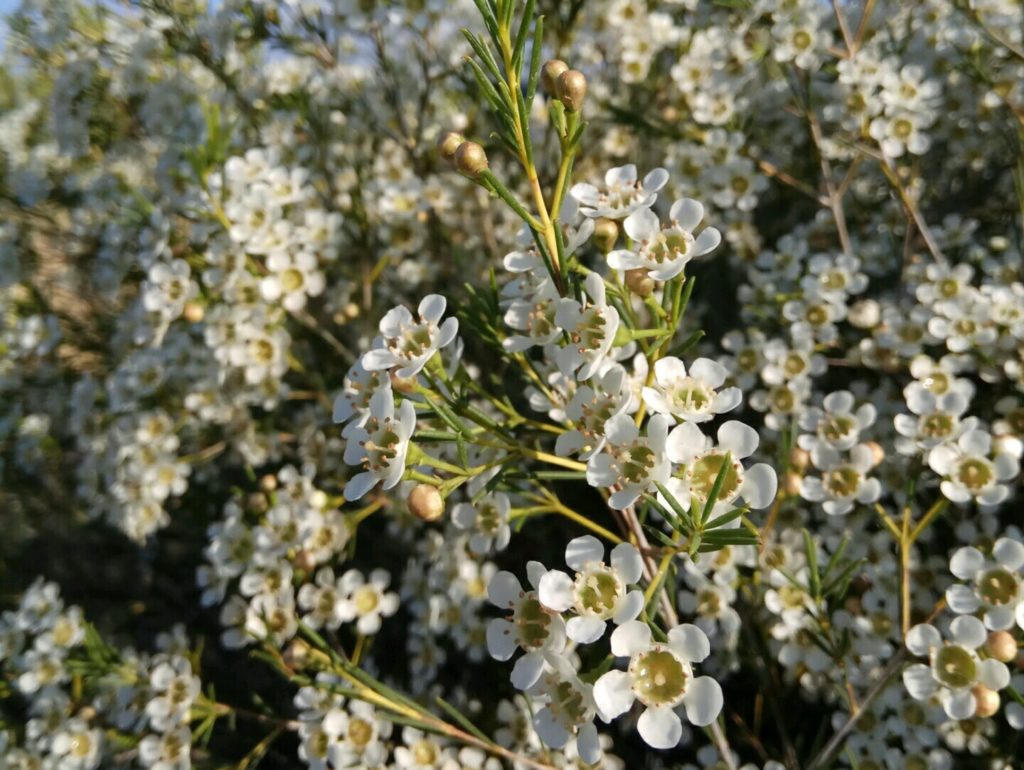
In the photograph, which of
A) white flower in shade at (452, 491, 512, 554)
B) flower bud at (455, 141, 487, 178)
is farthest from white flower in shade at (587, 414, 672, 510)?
flower bud at (455, 141, 487, 178)

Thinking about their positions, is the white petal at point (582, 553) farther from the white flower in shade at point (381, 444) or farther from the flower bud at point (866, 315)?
the flower bud at point (866, 315)

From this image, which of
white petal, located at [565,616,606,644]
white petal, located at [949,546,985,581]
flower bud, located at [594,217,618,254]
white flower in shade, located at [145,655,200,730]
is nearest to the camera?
white petal, located at [565,616,606,644]

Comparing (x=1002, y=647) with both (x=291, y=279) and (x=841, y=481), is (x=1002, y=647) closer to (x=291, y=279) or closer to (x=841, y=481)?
(x=841, y=481)

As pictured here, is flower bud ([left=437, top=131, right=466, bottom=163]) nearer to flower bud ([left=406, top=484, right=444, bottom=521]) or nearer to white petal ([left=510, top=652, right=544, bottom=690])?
flower bud ([left=406, top=484, right=444, bottom=521])

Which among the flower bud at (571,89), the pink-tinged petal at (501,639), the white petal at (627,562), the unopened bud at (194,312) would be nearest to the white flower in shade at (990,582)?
the white petal at (627,562)

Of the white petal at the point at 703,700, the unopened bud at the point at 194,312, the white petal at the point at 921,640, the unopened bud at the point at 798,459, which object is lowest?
the unopened bud at the point at 194,312

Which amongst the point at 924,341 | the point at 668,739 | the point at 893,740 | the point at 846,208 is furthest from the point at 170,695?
the point at 846,208
